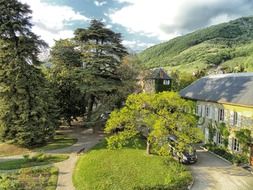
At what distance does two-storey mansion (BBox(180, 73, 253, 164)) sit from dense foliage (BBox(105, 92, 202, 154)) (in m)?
5.73

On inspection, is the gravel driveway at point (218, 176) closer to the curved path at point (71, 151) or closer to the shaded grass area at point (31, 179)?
the curved path at point (71, 151)

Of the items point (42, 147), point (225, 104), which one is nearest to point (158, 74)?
point (225, 104)

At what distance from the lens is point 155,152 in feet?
112

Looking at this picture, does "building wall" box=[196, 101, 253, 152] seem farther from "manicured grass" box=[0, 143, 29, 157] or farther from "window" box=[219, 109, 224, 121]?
"manicured grass" box=[0, 143, 29, 157]

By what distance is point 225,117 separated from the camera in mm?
36156

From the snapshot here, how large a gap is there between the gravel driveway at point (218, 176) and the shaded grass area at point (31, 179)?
12.0 m

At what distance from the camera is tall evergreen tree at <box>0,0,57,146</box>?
3625cm

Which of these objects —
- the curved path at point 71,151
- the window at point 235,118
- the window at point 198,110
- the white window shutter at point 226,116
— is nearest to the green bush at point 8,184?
the curved path at point 71,151

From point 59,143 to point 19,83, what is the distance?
9275mm

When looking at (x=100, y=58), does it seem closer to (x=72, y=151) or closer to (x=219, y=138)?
(x=72, y=151)

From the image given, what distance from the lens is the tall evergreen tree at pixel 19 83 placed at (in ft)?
119

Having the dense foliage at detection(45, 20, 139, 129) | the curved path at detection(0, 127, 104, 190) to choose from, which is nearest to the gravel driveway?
the curved path at detection(0, 127, 104, 190)

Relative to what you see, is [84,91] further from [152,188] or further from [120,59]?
[152,188]

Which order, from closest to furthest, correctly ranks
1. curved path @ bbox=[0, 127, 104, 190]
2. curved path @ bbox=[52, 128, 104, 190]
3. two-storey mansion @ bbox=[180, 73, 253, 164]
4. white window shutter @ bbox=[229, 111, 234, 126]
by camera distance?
1. curved path @ bbox=[52, 128, 104, 190]
2. curved path @ bbox=[0, 127, 104, 190]
3. two-storey mansion @ bbox=[180, 73, 253, 164]
4. white window shutter @ bbox=[229, 111, 234, 126]
